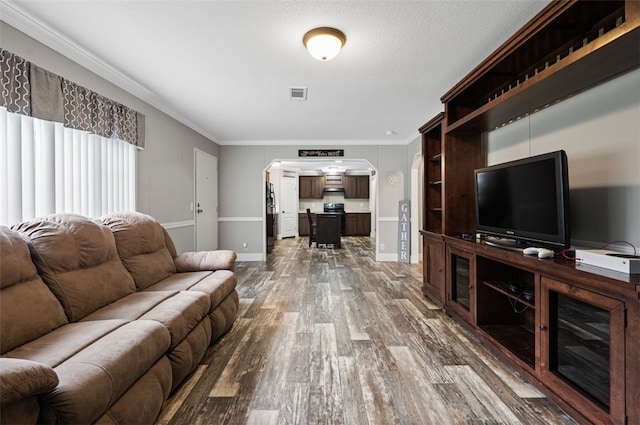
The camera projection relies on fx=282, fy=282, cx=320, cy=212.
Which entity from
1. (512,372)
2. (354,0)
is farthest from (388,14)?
(512,372)

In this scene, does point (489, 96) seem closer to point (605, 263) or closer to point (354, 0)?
point (354, 0)

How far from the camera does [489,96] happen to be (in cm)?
288

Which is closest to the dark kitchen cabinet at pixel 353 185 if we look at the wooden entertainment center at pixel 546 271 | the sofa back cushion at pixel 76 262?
the wooden entertainment center at pixel 546 271

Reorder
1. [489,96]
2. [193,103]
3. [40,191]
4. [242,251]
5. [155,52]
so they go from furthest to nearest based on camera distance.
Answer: [242,251] → [193,103] → [489,96] → [155,52] → [40,191]

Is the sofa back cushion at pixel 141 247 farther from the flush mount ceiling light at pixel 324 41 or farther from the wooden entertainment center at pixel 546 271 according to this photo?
the wooden entertainment center at pixel 546 271

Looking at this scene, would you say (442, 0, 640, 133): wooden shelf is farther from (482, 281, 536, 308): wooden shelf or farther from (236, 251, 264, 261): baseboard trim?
(236, 251, 264, 261): baseboard trim

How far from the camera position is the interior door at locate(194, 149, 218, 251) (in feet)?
16.0

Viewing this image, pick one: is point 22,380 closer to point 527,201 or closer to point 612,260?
point 612,260

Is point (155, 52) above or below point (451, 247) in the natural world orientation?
above

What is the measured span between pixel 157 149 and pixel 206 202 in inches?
65.9

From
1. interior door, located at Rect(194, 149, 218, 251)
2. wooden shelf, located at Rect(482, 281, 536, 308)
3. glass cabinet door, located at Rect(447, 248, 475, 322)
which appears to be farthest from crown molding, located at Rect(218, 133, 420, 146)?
wooden shelf, located at Rect(482, 281, 536, 308)

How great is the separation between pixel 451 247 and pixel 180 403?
2626mm

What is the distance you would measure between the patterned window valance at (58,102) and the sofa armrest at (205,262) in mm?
1454

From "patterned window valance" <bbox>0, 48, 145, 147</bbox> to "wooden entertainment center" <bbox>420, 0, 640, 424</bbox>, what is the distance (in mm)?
3427
